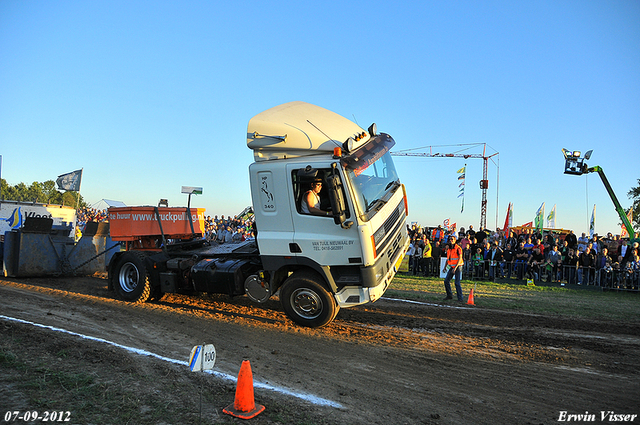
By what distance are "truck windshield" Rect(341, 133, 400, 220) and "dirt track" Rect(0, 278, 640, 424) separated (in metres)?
2.37

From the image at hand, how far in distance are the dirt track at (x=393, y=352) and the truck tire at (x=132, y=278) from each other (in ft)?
1.18

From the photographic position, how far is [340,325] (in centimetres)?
822

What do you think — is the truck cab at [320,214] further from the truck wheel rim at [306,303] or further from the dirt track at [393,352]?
the dirt track at [393,352]

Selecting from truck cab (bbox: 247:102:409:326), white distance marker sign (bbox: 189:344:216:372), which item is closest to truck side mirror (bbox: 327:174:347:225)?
truck cab (bbox: 247:102:409:326)

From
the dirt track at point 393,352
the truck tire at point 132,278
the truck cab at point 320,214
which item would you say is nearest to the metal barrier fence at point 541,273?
the dirt track at point 393,352

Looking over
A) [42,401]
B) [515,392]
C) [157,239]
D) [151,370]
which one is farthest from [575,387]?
[157,239]

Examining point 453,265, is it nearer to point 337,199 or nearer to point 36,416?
point 337,199

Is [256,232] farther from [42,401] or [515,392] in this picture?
[515,392]

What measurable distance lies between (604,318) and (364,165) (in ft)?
21.8

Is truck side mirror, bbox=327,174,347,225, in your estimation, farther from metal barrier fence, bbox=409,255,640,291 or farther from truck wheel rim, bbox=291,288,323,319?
metal barrier fence, bbox=409,255,640,291

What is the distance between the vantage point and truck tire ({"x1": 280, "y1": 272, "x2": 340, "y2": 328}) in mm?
7500

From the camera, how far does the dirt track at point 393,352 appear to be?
15.3 ft

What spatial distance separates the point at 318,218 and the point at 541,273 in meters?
12.3

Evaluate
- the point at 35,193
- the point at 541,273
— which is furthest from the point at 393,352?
the point at 35,193
